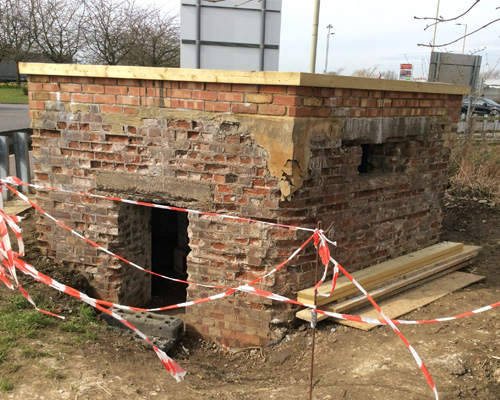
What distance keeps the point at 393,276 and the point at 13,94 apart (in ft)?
99.3

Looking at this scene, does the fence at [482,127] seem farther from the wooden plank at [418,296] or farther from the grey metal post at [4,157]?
the grey metal post at [4,157]

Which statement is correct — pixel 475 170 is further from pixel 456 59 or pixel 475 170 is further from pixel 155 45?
pixel 155 45

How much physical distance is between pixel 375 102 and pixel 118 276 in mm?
3255

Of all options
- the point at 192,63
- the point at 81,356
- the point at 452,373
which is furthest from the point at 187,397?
the point at 192,63

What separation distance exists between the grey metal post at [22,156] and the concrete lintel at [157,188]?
2.95 meters

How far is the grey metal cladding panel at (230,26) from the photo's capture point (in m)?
7.03

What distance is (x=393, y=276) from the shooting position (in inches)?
206

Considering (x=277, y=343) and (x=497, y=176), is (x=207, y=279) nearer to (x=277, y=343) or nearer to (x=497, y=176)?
(x=277, y=343)

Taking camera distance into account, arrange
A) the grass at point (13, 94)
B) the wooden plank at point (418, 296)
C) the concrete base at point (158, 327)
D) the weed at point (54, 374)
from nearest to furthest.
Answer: the weed at point (54, 374) < the concrete base at point (158, 327) < the wooden plank at point (418, 296) < the grass at point (13, 94)

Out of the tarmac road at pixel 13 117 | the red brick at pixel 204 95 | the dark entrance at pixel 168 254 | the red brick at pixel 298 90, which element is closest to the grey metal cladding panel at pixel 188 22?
the dark entrance at pixel 168 254

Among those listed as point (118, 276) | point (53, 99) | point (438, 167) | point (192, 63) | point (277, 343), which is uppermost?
point (192, 63)

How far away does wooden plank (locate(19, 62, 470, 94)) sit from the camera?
4.05 metres

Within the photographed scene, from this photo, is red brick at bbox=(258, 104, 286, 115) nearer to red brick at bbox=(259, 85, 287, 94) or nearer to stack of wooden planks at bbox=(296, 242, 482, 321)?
red brick at bbox=(259, 85, 287, 94)

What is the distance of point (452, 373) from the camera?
377 centimetres
